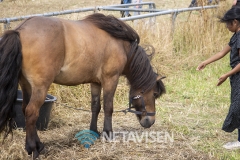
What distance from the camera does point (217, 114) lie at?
6227 millimetres

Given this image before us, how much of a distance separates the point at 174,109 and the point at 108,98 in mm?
1886

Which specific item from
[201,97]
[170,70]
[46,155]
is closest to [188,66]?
[170,70]

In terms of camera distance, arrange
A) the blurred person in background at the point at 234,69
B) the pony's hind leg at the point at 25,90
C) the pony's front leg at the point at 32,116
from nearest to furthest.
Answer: the pony's front leg at the point at 32,116
the pony's hind leg at the point at 25,90
the blurred person in background at the point at 234,69

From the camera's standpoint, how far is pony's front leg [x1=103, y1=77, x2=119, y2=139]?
15.6 feet

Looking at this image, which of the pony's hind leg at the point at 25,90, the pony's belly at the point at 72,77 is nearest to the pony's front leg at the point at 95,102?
the pony's belly at the point at 72,77

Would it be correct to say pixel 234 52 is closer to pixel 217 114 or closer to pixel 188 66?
pixel 217 114

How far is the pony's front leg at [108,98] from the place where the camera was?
477 centimetres

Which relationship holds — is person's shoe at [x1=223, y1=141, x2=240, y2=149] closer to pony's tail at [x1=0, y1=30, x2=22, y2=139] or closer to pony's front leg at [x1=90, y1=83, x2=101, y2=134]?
pony's front leg at [x1=90, y1=83, x2=101, y2=134]

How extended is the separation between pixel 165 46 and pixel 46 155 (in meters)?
4.81

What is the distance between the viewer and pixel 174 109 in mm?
6445

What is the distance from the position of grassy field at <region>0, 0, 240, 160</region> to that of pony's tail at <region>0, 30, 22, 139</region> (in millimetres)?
550

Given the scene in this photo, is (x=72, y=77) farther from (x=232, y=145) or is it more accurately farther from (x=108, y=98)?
(x=232, y=145)

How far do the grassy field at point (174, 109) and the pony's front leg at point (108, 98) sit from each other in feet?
0.60

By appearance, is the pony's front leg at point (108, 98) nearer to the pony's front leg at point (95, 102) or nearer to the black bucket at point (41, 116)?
the pony's front leg at point (95, 102)
